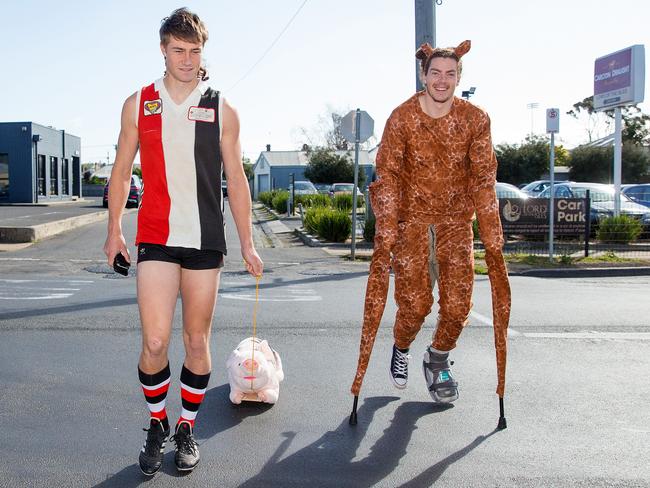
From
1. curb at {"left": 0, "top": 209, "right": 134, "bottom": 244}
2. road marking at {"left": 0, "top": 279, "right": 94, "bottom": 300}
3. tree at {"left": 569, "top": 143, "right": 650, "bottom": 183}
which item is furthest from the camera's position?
tree at {"left": 569, "top": 143, "right": 650, "bottom": 183}

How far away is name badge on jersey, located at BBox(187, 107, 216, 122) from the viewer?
3531mm

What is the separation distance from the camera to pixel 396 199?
172 inches

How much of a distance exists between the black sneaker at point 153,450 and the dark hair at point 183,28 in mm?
1759

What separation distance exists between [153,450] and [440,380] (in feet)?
6.18

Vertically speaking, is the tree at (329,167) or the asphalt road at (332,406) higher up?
the tree at (329,167)

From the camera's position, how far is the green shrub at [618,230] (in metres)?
17.0

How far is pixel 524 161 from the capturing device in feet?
182

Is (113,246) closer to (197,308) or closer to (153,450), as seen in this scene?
(197,308)

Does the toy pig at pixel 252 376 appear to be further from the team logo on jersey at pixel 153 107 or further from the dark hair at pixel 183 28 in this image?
the dark hair at pixel 183 28

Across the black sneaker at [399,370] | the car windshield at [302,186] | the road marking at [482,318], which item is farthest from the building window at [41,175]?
the black sneaker at [399,370]

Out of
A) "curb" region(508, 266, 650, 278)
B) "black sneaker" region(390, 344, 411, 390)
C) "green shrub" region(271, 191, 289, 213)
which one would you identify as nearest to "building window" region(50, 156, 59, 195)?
"green shrub" region(271, 191, 289, 213)

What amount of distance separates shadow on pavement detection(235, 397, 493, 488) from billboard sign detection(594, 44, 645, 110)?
22521 mm

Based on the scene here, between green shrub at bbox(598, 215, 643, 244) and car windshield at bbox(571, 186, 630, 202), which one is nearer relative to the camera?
green shrub at bbox(598, 215, 643, 244)

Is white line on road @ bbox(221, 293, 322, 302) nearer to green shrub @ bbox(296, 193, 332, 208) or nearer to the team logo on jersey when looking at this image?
the team logo on jersey
